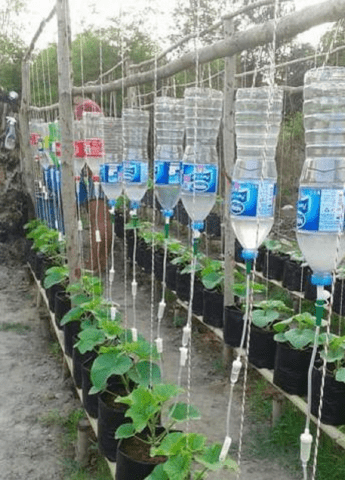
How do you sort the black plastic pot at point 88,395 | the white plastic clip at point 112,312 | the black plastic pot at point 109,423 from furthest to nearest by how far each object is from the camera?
1. the white plastic clip at point 112,312
2. the black plastic pot at point 88,395
3. the black plastic pot at point 109,423

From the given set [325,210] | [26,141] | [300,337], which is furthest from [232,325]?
[26,141]

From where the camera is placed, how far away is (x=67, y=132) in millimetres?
3361

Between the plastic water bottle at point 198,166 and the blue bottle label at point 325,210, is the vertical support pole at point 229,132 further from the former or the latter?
the blue bottle label at point 325,210

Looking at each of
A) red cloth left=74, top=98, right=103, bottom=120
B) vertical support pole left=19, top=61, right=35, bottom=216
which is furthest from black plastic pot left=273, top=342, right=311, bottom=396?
vertical support pole left=19, top=61, right=35, bottom=216

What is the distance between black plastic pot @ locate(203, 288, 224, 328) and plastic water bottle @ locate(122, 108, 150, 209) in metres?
0.98

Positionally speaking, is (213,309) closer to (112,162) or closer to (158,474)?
(112,162)

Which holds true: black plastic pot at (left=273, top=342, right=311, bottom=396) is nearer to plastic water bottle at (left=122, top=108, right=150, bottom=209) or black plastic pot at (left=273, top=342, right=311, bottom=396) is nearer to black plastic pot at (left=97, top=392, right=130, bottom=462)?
black plastic pot at (left=97, top=392, right=130, bottom=462)

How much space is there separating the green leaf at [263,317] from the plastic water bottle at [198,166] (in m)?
0.91

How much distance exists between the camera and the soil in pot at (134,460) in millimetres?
1860

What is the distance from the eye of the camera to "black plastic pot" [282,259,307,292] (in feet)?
15.6

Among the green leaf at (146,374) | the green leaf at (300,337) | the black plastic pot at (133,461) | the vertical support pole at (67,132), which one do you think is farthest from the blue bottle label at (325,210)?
the vertical support pole at (67,132)

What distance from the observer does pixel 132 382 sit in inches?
97.3

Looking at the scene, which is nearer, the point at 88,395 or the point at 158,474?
the point at 158,474

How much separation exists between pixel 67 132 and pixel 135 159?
0.58m
